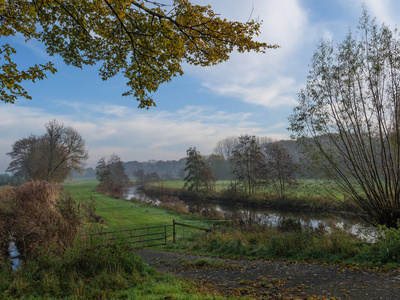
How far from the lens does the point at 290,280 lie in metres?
5.73

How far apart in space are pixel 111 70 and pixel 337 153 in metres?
10.6

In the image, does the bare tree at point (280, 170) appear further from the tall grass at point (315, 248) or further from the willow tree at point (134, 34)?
the willow tree at point (134, 34)

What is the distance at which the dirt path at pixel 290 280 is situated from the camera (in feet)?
15.5

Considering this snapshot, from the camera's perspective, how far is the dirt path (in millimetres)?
4727

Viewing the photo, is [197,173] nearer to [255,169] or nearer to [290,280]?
[255,169]

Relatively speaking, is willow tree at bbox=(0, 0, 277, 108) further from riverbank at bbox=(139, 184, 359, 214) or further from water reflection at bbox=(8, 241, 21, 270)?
riverbank at bbox=(139, 184, 359, 214)

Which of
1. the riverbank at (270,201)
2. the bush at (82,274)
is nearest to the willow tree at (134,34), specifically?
the bush at (82,274)

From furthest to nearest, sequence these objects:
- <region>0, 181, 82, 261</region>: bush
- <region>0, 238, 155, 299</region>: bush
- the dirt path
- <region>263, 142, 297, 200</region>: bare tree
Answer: <region>263, 142, 297, 200</region>: bare tree, <region>0, 181, 82, 261</region>: bush, <region>0, 238, 155, 299</region>: bush, the dirt path

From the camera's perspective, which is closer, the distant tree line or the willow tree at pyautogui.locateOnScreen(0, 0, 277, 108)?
the willow tree at pyautogui.locateOnScreen(0, 0, 277, 108)

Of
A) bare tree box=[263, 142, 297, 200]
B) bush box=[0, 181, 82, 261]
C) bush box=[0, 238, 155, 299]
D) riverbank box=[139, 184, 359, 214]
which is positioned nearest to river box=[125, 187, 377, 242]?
riverbank box=[139, 184, 359, 214]

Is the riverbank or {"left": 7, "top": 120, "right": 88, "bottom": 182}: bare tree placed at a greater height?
{"left": 7, "top": 120, "right": 88, "bottom": 182}: bare tree

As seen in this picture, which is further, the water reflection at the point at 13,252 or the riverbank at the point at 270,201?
the riverbank at the point at 270,201

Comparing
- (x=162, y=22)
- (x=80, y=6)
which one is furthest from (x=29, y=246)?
(x=162, y=22)

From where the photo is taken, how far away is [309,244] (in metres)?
8.12
